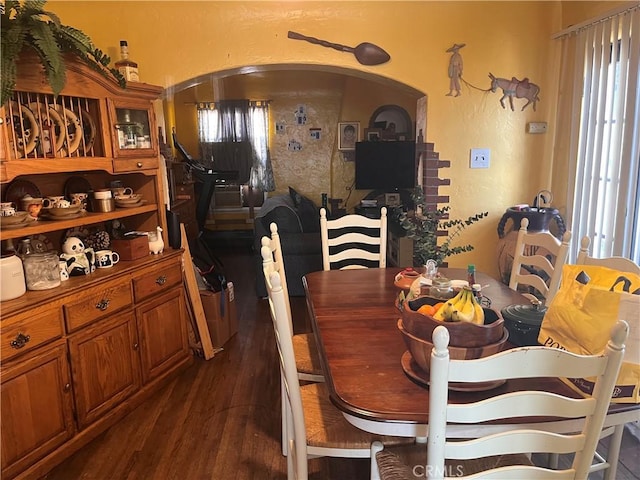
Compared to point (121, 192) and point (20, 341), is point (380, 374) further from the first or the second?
point (121, 192)

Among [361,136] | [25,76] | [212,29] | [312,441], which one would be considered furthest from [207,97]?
[312,441]

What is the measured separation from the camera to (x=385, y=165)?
5918mm

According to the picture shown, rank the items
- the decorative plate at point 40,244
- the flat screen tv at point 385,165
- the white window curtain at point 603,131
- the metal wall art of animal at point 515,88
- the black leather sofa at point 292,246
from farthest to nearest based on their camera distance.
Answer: the flat screen tv at point 385,165
the black leather sofa at point 292,246
the metal wall art of animal at point 515,88
the white window curtain at point 603,131
the decorative plate at point 40,244

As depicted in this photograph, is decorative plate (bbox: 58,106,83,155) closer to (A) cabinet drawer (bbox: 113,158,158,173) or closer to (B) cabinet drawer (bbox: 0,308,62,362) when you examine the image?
(A) cabinet drawer (bbox: 113,158,158,173)

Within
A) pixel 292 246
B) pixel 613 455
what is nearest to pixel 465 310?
pixel 613 455

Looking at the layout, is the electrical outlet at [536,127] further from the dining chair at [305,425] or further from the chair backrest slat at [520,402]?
the chair backrest slat at [520,402]

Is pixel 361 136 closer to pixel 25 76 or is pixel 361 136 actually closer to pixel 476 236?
pixel 476 236

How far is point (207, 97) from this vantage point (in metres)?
7.00

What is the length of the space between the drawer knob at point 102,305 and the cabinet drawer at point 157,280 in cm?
21

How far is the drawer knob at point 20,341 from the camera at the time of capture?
6.33 ft

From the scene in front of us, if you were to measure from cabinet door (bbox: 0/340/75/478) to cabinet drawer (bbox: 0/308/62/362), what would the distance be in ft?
0.15

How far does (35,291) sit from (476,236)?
293 centimetres

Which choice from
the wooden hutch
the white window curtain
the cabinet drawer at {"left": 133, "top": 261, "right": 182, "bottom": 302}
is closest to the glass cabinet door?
the wooden hutch

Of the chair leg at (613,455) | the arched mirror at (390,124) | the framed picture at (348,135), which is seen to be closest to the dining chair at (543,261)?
the chair leg at (613,455)
